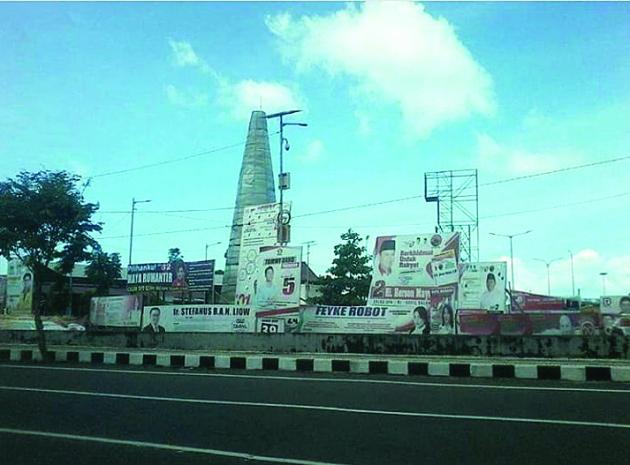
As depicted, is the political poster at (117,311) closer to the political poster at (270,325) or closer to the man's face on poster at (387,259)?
the political poster at (270,325)

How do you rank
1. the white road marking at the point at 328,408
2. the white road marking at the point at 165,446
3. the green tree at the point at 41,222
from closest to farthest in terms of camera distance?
1. the white road marking at the point at 165,446
2. the white road marking at the point at 328,408
3. the green tree at the point at 41,222

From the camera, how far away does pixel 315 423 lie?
23.8 ft

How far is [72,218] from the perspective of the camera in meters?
19.3

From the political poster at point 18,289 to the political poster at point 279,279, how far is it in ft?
63.3

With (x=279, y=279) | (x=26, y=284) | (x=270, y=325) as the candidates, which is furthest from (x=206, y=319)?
(x=26, y=284)

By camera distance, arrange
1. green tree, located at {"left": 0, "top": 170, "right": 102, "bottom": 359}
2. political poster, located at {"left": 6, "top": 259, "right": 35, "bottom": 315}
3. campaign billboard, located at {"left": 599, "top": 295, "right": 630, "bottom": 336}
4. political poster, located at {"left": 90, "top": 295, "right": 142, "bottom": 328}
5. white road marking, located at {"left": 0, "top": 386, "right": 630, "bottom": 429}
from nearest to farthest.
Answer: white road marking, located at {"left": 0, "top": 386, "right": 630, "bottom": 429}
green tree, located at {"left": 0, "top": 170, "right": 102, "bottom": 359}
campaign billboard, located at {"left": 599, "top": 295, "right": 630, "bottom": 336}
political poster, located at {"left": 90, "top": 295, "right": 142, "bottom": 328}
political poster, located at {"left": 6, "top": 259, "right": 35, "bottom": 315}

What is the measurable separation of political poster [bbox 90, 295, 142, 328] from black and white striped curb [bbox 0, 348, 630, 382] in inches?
278

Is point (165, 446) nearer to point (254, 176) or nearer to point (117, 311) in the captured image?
point (117, 311)

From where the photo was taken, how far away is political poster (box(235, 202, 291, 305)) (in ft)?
81.0

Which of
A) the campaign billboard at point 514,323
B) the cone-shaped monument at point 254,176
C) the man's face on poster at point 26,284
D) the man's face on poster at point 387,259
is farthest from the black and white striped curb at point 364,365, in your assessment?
the cone-shaped monument at point 254,176

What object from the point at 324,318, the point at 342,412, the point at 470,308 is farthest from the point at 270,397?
the point at 470,308

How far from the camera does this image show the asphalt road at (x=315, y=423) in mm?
5695

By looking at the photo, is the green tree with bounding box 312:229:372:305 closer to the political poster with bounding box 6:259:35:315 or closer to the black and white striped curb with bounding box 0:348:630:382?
the political poster with bounding box 6:259:35:315

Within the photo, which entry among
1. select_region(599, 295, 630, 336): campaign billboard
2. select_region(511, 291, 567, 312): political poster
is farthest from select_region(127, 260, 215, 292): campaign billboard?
select_region(511, 291, 567, 312): political poster
